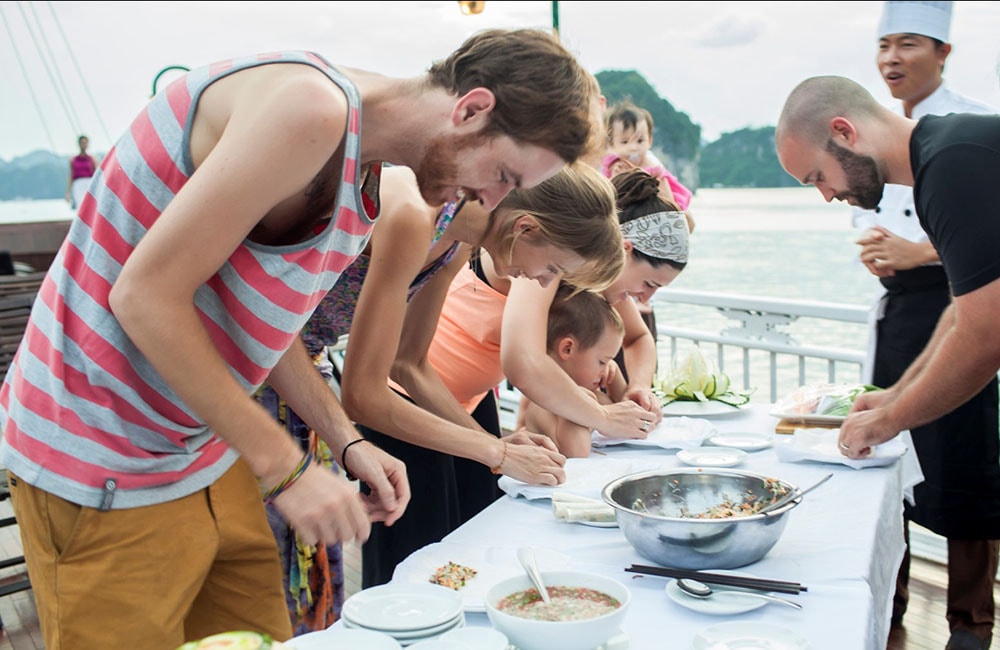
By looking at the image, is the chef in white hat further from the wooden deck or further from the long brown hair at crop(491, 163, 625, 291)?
the long brown hair at crop(491, 163, 625, 291)

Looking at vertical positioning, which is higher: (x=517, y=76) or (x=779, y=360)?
(x=517, y=76)

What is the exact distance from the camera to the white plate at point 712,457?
6.27 ft

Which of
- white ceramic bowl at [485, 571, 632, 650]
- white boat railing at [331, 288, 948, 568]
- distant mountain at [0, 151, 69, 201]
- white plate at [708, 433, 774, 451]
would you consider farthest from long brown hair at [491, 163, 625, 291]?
distant mountain at [0, 151, 69, 201]

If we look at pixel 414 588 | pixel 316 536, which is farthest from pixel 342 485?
pixel 414 588

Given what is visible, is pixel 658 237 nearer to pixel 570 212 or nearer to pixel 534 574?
pixel 570 212

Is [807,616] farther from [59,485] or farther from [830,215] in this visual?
[830,215]

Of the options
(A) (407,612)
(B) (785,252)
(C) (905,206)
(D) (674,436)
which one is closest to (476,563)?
(A) (407,612)

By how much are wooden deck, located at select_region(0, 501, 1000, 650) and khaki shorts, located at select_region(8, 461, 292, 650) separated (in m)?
2.20

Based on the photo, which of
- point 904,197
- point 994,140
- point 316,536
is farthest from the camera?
point 904,197

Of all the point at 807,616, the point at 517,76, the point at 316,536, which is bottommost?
the point at 807,616

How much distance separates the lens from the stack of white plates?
101cm

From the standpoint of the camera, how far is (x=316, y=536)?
1.04 m

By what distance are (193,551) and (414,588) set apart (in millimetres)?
324

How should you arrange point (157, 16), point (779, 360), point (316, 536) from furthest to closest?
1. point (157, 16)
2. point (779, 360)
3. point (316, 536)
